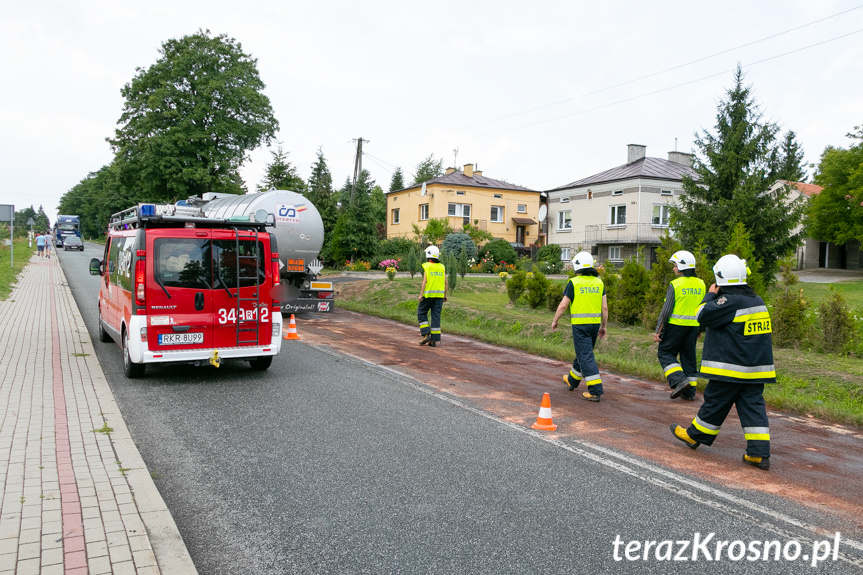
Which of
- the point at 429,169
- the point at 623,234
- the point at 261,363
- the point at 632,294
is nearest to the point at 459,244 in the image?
the point at 623,234

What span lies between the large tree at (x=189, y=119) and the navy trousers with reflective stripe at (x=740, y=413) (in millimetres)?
35446

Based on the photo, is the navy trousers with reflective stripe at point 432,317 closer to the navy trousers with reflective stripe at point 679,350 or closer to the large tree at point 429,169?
the navy trousers with reflective stripe at point 679,350

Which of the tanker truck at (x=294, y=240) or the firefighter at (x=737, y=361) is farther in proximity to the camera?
the tanker truck at (x=294, y=240)

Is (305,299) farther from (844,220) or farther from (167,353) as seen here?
(844,220)

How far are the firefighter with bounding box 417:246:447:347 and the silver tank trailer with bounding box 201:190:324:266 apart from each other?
469 centimetres

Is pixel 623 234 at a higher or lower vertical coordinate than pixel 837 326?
higher

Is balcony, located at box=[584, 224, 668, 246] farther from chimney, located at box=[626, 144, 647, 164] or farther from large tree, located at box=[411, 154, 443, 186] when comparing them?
large tree, located at box=[411, 154, 443, 186]

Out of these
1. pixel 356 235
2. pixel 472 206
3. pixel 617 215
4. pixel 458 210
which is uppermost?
pixel 472 206

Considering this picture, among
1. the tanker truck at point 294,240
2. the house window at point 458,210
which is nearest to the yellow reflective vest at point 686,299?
the tanker truck at point 294,240

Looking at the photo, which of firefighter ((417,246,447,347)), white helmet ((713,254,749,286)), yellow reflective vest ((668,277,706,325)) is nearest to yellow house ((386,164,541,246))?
firefighter ((417,246,447,347))

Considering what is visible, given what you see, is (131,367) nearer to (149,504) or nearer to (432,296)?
(149,504)

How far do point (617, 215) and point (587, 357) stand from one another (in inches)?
1370

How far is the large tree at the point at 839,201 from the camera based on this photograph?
39.4 m

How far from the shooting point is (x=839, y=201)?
41750 millimetres
